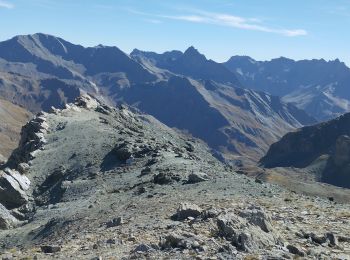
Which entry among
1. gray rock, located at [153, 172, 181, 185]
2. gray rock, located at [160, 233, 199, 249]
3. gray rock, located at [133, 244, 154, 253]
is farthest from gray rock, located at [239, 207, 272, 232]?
gray rock, located at [153, 172, 181, 185]

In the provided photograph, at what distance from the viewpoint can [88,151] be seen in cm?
7594

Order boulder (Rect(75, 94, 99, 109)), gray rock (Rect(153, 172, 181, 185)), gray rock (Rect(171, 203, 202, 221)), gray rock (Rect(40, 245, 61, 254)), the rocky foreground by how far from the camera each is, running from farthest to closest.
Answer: boulder (Rect(75, 94, 99, 109)), gray rock (Rect(153, 172, 181, 185)), gray rock (Rect(171, 203, 202, 221)), gray rock (Rect(40, 245, 61, 254)), the rocky foreground

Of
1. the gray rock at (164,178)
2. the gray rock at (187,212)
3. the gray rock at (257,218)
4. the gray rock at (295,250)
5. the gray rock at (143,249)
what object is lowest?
the gray rock at (164,178)

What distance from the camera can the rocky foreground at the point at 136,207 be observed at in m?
26.0

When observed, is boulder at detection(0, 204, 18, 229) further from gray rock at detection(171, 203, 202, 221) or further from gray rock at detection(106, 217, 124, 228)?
gray rock at detection(171, 203, 202, 221)

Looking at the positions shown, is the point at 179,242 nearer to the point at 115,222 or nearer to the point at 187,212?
the point at 187,212

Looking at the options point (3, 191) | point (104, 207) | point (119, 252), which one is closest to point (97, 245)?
point (119, 252)

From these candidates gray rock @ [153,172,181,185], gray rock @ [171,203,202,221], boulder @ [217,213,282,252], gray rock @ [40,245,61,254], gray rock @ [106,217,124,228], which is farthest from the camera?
gray rock @ [153,172,181,185]

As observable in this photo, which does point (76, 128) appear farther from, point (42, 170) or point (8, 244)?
point (8, 244)

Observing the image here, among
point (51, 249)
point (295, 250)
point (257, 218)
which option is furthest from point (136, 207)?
point (295, 250)

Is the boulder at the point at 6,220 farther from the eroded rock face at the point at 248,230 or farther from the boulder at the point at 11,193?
the eroded rock face at the point at 248,230

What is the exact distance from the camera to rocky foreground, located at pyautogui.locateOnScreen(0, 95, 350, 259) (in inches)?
1024

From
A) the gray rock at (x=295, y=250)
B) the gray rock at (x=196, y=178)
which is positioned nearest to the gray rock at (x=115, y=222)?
the gray rock at (x=295, y=250)

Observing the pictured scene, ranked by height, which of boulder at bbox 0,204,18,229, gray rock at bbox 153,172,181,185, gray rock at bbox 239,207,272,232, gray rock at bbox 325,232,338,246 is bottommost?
boulder at bbox 0,204,18,229
